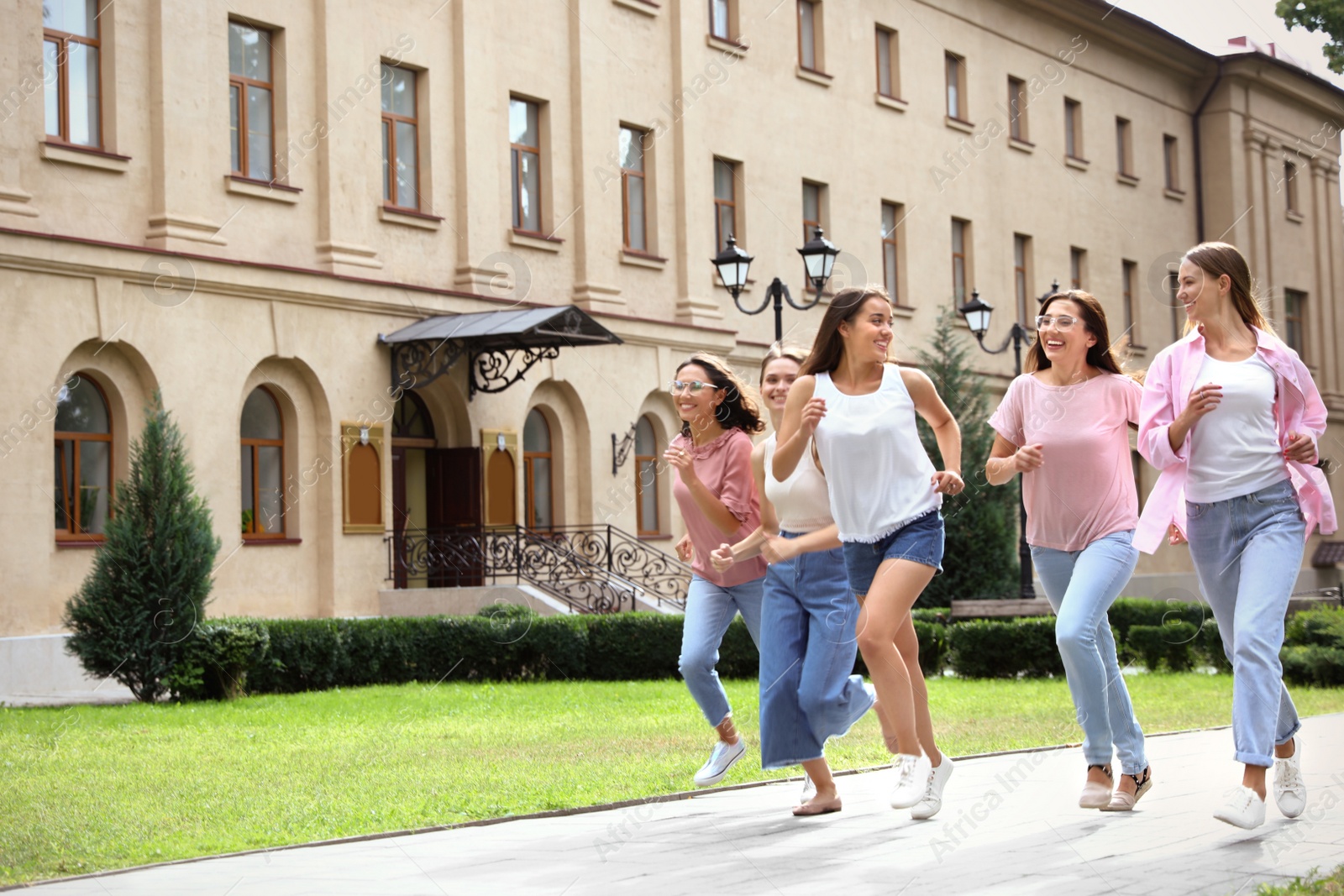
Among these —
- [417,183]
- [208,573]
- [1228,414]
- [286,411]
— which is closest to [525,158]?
[417,183]

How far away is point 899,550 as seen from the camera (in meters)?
6.52

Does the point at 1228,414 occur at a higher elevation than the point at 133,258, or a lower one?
lower

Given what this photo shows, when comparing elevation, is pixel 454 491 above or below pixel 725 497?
above

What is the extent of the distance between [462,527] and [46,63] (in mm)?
8415

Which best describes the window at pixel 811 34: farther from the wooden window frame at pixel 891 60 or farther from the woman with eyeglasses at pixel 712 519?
the woman with eyeglasses at pixel 712 519

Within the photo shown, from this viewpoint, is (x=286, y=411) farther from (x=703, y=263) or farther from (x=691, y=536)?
(x=691, y=536)

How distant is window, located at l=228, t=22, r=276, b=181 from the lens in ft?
68.6

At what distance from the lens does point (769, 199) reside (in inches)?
1151

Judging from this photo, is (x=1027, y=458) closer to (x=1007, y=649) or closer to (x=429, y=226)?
(x=1007, y=649)

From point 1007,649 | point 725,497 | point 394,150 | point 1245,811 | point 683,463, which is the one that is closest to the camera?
point 1245,811

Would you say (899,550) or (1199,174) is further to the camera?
(1199,174)

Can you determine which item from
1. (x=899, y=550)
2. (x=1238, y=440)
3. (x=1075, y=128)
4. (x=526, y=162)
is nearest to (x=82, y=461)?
(x=526, y=162)

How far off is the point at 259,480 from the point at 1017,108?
70.7 feet

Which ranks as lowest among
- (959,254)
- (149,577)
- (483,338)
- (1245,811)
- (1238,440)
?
(1245,811)
